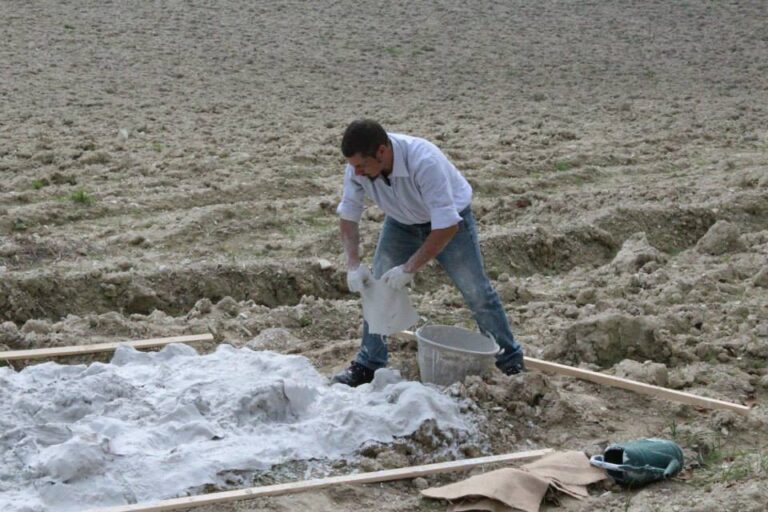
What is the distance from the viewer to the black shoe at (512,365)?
6.35 m

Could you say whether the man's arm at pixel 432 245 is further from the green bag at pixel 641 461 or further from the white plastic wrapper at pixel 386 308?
the green bag at pixel 641 461

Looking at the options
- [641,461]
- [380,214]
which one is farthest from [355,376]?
[380,214]

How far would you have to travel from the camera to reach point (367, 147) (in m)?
5.54

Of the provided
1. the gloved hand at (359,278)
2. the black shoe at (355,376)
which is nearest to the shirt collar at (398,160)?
the gloved hand at (359,278)

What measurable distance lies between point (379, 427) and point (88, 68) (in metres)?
10.6

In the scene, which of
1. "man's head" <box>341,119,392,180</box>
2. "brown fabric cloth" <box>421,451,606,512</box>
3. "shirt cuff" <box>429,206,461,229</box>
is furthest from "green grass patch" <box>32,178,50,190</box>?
"brown fabric cloth" <box>421,451,606,512</box>

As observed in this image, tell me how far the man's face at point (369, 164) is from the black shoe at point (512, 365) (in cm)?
136

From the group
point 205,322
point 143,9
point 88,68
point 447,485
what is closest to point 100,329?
point 205,322

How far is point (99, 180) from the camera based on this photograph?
399 inches

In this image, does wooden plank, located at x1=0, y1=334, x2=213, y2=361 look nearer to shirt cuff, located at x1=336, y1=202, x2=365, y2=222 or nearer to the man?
the man

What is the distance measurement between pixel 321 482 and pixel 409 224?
1567 millimetres

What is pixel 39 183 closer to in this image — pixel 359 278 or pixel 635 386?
pixel 359 278

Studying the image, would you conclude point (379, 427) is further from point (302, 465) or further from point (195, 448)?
point (195, 448)

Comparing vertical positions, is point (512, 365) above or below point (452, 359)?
below
